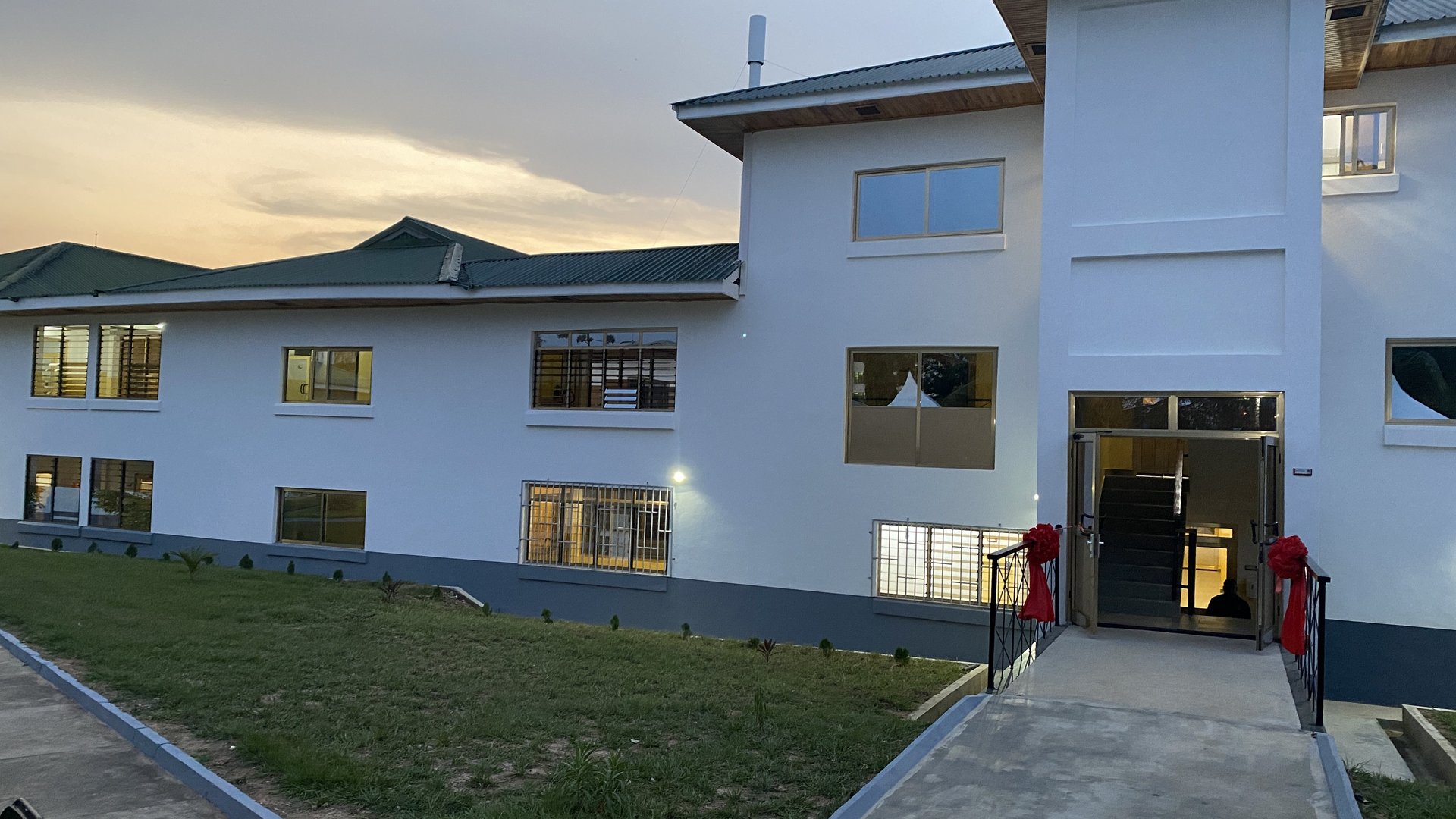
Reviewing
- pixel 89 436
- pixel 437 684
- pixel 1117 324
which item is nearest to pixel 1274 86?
pixel 1117 324

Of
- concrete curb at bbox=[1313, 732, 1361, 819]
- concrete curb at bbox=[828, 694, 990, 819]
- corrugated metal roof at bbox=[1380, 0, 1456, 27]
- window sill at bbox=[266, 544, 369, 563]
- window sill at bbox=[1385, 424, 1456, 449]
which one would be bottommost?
concrete curb at bbox=[828, 694, 990, 819]

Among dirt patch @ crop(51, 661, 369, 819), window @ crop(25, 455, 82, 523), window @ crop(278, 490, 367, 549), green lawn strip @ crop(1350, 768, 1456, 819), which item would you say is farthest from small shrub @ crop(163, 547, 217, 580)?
green lawn strip @ crop(1350, 768, 1456, 819)

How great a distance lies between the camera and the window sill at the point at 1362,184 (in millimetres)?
12875

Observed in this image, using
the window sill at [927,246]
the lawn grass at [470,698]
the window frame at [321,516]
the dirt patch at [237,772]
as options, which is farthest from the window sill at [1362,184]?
→ the window frame at [321,516]

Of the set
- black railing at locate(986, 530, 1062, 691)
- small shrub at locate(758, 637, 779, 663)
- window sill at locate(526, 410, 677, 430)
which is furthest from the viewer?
window sill at locate(526, 410, 677, 430)

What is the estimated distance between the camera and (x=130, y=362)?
22.2m

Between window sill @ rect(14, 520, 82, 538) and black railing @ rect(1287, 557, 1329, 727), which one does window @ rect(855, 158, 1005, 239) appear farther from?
window sill @ rect(14, 520, 82, 538)

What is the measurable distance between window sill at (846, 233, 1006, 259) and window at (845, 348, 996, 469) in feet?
4.65

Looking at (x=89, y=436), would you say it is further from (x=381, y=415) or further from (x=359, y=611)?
(x=359, y=611)

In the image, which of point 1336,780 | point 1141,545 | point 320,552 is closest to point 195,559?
point 320,552

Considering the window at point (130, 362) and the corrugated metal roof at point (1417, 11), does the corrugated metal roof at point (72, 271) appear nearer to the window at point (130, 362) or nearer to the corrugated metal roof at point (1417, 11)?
the window at point (130, 362)

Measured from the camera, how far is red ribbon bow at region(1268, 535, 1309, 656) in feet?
33.4

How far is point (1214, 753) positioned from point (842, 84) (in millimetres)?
10853

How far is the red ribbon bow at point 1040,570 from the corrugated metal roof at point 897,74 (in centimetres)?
640
